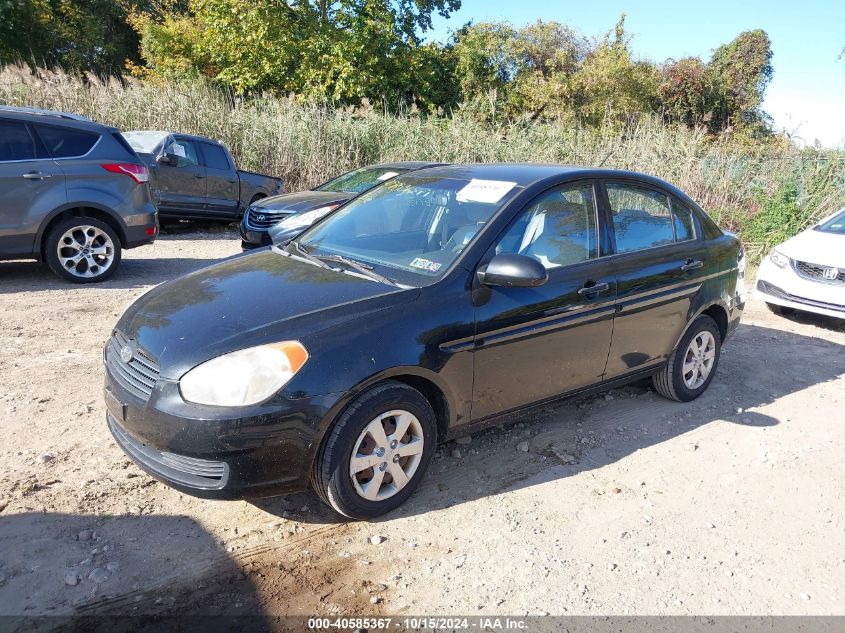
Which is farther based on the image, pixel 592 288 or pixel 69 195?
pixel 69 195

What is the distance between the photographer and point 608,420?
466cm

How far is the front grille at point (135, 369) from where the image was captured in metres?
2.98

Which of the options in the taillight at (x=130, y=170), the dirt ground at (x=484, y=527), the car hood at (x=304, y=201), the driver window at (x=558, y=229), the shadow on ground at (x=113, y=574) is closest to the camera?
the shadow on ground at (x=113, y=574)

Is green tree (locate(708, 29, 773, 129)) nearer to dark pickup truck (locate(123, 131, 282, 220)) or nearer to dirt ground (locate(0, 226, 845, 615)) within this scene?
dark pickup truck (locate(123, 131, 282, 220))

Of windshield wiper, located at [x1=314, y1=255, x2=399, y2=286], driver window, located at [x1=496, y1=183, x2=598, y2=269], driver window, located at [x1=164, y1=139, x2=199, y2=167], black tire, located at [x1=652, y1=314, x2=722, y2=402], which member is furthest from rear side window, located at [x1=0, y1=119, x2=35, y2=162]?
black tire, located at [x1=652, y1=314, x2=722, y2=402]

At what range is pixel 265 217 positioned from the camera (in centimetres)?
A: 891

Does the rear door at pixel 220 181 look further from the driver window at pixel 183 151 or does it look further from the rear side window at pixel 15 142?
the rear side window at pixel 15 142

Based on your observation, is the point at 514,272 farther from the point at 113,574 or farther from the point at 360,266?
the point at 113,574

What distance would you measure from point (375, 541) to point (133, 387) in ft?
4.40

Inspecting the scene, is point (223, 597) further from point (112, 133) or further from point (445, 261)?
point (112, 133)

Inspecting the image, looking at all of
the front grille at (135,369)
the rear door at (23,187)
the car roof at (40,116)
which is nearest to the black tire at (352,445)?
the front grille at (135,369)

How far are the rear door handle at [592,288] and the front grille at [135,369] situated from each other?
7.85 ft

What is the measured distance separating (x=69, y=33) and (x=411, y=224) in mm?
28302

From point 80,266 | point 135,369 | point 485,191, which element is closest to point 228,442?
point 135,369
